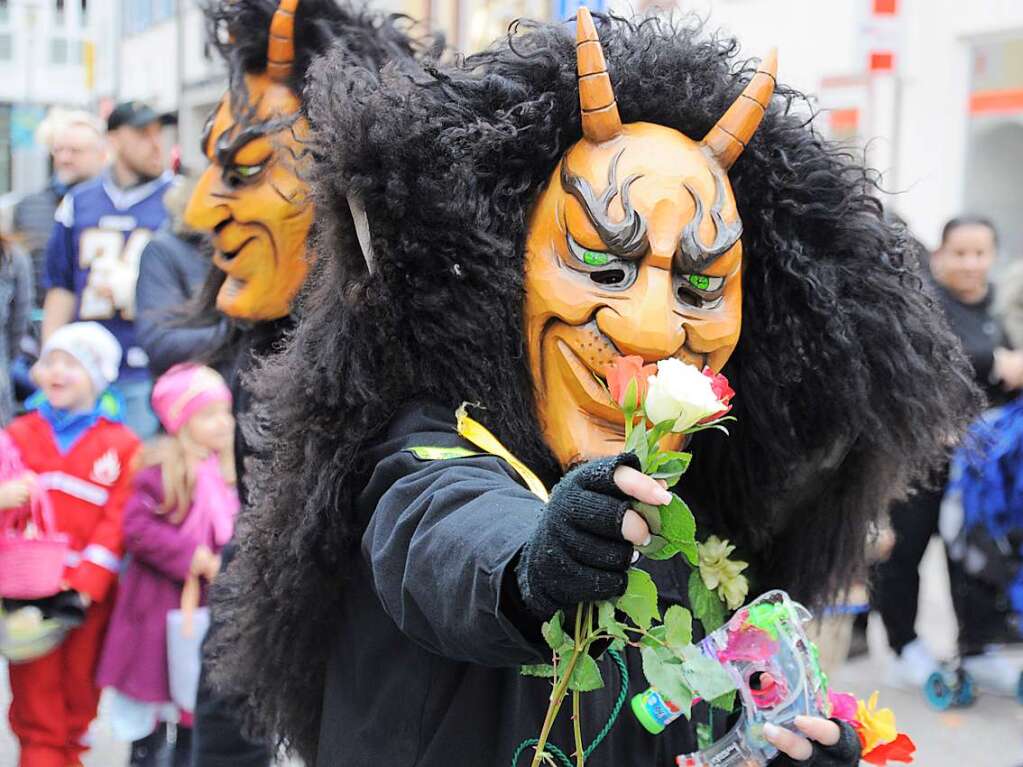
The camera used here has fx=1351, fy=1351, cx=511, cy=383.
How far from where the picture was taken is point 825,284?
1.98 metres

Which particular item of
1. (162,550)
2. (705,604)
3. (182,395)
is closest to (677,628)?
(705,604)

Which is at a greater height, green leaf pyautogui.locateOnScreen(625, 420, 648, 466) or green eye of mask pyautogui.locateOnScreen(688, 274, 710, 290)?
green eye of mask pyautogui.locateOnScreen(688, 274, 710, 290)

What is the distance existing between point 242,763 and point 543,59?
177cm

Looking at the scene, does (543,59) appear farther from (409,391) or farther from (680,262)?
(409,391)

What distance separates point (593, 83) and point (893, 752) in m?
0.98

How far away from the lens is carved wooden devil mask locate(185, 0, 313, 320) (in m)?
2.84

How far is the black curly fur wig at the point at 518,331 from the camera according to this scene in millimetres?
1809

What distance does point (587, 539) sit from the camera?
1337mm

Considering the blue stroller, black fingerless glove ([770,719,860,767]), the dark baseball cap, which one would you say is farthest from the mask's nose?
the dark baseball cap

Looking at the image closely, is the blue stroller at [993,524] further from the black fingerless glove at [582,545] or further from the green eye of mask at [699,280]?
the black fingerless glove at [582,545]

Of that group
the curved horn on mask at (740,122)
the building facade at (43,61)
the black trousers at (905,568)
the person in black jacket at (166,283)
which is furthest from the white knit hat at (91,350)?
the building facade at (43,61)

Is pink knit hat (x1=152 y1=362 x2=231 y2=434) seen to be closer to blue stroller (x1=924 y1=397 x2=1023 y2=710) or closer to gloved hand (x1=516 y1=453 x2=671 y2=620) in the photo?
blue stroller (x1=924 y1=397 x2=1023 y2=710)

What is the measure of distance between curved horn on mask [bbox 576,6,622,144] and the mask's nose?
214 mm

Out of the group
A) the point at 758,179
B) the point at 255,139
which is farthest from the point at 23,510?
the point at 758,179
